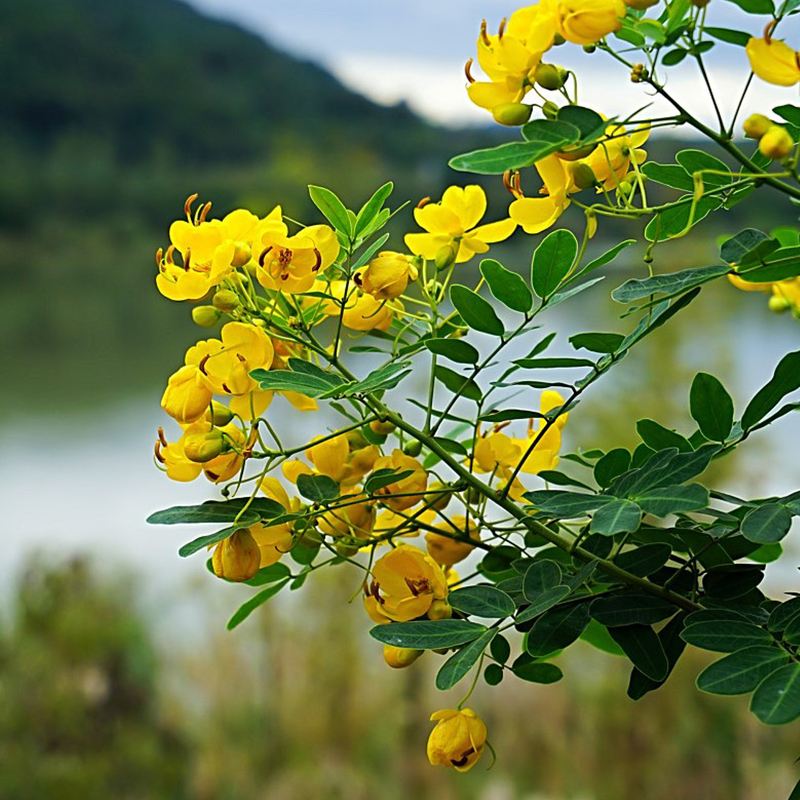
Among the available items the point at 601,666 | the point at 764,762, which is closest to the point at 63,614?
the point at 601,666

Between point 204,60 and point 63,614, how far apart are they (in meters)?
8.83

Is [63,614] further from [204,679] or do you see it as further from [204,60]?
[204,60]

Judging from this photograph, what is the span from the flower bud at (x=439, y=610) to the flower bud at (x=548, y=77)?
19cm

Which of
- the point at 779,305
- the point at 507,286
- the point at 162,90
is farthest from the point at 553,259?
the point at 162,90

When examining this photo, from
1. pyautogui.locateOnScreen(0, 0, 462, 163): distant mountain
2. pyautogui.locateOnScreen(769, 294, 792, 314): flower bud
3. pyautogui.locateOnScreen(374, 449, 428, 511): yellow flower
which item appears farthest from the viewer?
pyautogui.locateOnScreen(0, 0, 462, 163): distant mountain

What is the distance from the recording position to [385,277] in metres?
0.34

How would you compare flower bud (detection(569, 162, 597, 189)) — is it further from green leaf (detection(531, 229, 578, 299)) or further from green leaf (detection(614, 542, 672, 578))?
green leaf (detection(614, 542, 672, 578))

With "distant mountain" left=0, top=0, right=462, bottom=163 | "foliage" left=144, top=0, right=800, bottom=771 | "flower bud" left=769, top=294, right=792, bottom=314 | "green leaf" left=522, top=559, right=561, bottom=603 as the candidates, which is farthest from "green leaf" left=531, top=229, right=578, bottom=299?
"distant mountain" left=0, top=0, right=462, bottom=163

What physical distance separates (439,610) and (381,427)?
0.07m

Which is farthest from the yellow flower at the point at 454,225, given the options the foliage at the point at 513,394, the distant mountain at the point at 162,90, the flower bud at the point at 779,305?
the distant mountain at the point at 162,90

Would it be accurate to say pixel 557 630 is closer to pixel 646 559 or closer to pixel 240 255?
pixel 646 559

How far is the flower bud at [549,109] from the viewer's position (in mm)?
289

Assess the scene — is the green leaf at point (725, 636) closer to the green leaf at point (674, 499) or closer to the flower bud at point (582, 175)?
the green leaf at point (674, 499)

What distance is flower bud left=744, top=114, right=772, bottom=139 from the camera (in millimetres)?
289
